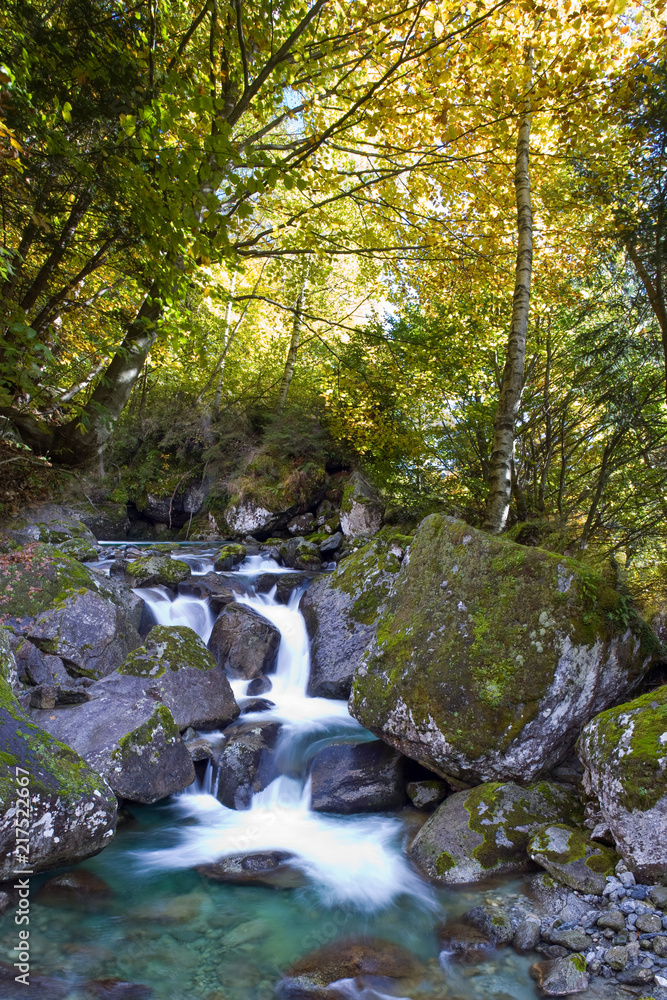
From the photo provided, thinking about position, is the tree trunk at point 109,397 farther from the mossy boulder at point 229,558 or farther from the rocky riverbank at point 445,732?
the mossy boulder at point 229,558

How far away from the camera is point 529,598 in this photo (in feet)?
17.9

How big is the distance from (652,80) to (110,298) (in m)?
6.83

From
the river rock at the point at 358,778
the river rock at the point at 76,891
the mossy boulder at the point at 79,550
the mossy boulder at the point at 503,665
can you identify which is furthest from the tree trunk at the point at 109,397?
the mossy boulder at the point at 79,550

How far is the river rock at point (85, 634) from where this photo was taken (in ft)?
23.3

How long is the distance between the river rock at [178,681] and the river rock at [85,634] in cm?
73

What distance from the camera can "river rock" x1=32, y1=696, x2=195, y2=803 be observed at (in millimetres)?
5504

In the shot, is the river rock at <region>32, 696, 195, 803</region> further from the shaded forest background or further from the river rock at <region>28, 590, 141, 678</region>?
the shaded forest background

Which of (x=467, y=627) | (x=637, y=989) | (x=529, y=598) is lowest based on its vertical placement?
(x=637, y=989)

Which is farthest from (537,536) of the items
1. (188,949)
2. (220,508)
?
(220,508)

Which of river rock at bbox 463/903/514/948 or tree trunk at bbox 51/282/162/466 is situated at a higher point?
tree trunk at bbox 51/282/162/466

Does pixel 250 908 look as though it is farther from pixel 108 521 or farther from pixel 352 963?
pixel 108 521

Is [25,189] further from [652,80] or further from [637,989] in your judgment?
[637,989]

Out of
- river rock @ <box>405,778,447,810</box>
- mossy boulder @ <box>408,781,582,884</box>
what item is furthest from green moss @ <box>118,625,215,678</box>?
mossy boulder @ <box>408,781,582,884</box>

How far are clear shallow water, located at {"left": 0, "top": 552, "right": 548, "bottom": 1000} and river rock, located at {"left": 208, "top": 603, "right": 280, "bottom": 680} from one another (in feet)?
6.94
